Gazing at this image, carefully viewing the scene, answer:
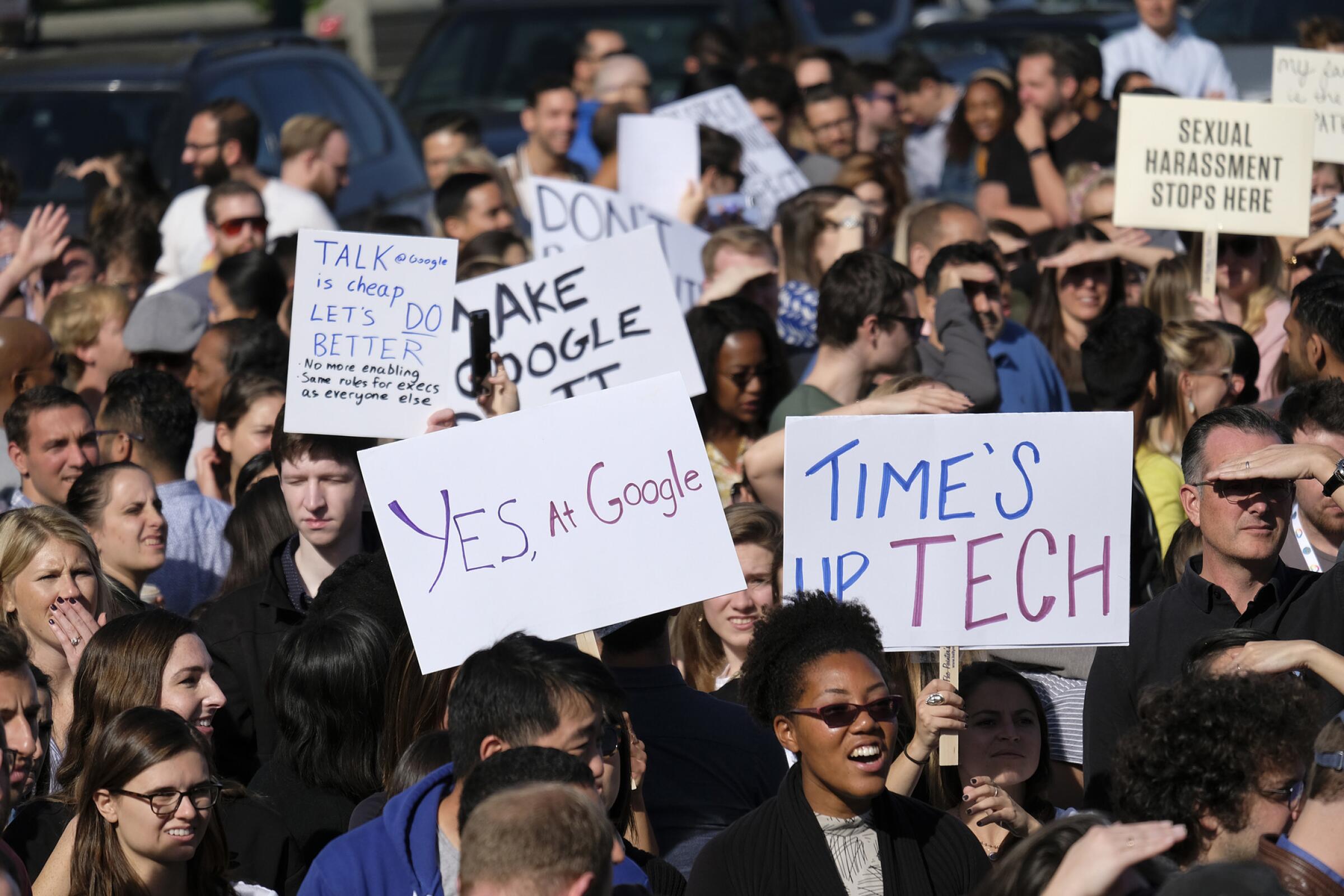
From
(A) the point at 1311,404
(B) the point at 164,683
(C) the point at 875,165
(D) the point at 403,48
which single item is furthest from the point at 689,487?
(D) the point at 403,48

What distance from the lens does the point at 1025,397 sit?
23.3ft

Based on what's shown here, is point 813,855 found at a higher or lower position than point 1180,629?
lower

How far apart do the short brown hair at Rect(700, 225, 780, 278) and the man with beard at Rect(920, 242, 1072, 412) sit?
1146 millimetres

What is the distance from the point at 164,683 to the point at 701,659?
66.8 inches

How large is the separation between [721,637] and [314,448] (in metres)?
1.34

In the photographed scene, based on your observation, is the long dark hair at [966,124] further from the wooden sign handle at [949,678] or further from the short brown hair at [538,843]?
the short brown hair at [538,843]

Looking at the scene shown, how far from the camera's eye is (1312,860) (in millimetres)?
3146

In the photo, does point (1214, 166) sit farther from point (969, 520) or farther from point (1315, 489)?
point (969, 520)

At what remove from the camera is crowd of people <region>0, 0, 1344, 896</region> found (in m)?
3.50

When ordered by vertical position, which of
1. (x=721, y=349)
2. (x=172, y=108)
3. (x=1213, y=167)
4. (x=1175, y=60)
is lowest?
(x=721, y=349)

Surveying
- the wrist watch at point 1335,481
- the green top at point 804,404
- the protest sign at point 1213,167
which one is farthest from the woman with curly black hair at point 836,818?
the protest sign at point 1213,167

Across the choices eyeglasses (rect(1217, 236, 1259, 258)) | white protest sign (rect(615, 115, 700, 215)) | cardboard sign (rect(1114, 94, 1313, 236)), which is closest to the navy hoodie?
cardboard sign (rect(1114, 94, 1313, 236))

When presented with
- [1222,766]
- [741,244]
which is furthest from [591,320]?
[1222,766]

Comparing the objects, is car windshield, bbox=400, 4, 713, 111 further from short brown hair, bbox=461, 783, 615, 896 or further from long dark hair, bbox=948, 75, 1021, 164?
short brown hair, bbox=461, 783, 615, 896
